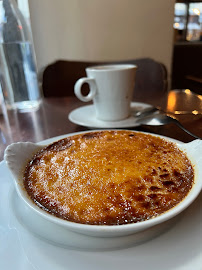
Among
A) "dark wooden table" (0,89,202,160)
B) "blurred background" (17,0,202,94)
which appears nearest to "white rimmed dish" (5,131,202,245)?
"dark wooden table" (0,89,202,160)

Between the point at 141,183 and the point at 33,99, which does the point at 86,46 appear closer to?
the point at 33,99

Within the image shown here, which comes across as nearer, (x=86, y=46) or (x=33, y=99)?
(x=33, y=99)

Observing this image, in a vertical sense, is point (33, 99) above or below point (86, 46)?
below

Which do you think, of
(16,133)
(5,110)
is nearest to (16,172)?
(16,133)

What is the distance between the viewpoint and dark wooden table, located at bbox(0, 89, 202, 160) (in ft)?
2.27

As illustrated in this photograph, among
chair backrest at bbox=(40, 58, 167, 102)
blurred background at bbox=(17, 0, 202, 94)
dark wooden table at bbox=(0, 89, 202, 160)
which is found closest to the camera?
dark wooden table at bbox=(0, 89, 202, 160)

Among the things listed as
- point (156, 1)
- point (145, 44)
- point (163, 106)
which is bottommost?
point (163, 106)

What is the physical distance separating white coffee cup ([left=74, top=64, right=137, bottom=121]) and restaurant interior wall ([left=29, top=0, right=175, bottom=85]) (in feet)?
4.69

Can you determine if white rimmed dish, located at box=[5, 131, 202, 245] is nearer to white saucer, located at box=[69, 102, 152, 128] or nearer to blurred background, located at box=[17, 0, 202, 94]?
white saucer, located at box=[69, 102, 152, 128]

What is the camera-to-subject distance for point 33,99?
101 cm

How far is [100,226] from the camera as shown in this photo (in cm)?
30

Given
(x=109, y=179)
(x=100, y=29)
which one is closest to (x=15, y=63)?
(x=109, y=179)

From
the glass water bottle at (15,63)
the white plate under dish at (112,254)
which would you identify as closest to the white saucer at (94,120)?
the glass water bottle at (15,63)

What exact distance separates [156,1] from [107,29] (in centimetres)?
52
